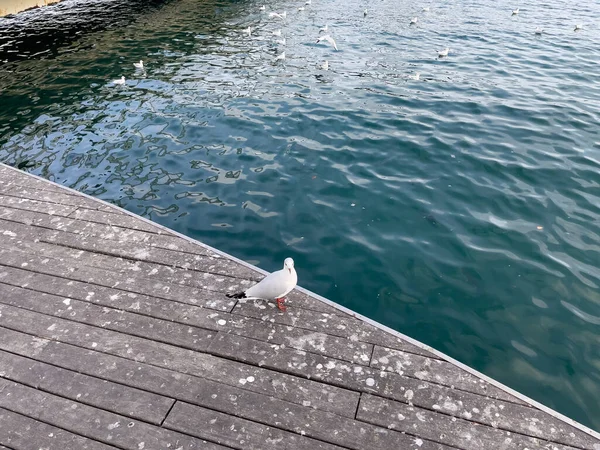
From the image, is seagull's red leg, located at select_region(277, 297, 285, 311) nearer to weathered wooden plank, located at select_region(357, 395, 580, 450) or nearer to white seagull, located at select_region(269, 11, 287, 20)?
weathered wooden plank, located at select_region(357, 395, 580, 450)

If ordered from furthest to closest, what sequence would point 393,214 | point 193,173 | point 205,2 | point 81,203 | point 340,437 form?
1. point 205,2
2. point 193,173
3. point 393,214
4. point 81,203
5. point 340,437

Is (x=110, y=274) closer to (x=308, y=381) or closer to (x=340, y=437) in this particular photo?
(x=308, y=381)

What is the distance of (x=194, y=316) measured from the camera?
4.76 m

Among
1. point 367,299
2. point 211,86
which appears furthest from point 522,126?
point 211,86

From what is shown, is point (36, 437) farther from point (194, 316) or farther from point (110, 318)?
point (194, 316)

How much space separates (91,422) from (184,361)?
35.4 inches

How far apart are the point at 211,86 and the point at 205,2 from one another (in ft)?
49.3

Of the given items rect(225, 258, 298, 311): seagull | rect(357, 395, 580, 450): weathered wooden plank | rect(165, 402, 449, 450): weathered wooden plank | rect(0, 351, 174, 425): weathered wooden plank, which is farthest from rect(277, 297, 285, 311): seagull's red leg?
rect(0, 351, 174, 425): weathered wooden plank

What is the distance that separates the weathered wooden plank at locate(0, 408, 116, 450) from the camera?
3568 millimetres

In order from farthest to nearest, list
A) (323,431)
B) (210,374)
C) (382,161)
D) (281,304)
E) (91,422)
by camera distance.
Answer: (382,161) < (281,304) < (210,374) < (91,422) < (323,431)

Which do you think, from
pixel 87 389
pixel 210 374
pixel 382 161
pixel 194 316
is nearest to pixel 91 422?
pixel 87 389

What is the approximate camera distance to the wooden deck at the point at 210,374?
3621mm

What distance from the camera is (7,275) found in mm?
5402

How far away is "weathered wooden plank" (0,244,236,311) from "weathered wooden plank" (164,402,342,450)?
4.21 ft
